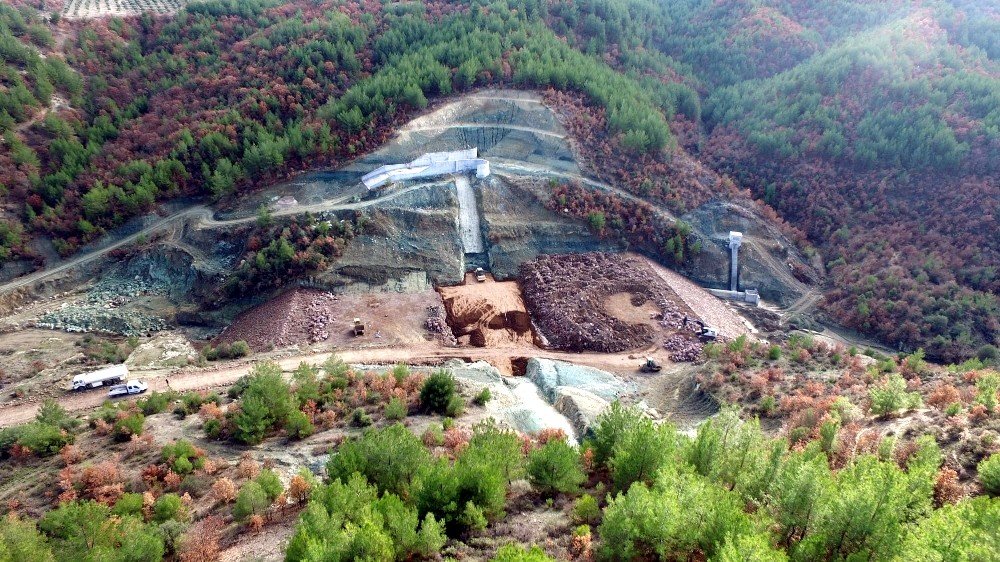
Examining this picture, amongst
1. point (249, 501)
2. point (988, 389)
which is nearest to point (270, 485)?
point (249, 501)

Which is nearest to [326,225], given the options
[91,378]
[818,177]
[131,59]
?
[91,378]

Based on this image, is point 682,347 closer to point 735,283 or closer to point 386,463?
point 735,283

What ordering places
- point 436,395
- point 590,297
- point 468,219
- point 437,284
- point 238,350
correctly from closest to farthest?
1. point 436,395
2. point 238,350
3. point 590,297
4. point 437,284
5. point 468,219

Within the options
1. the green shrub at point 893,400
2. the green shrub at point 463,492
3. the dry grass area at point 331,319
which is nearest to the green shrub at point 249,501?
the green shrub at point 463,492

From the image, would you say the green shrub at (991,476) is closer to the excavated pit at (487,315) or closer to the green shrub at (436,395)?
the green shrub at (436,395)

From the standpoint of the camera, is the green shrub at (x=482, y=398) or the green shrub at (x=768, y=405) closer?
the green shrub at (x=768, y=405)

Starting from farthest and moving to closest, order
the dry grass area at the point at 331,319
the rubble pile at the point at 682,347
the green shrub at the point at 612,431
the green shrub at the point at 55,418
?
the rubble pile at the point at 682,347 < the dry grass area at the point at 331,319 < the green shrub at the point at 55,418 < the green shrub at the point at 612,431

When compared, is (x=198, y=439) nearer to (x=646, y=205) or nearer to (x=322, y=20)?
(x=646, y=205)
